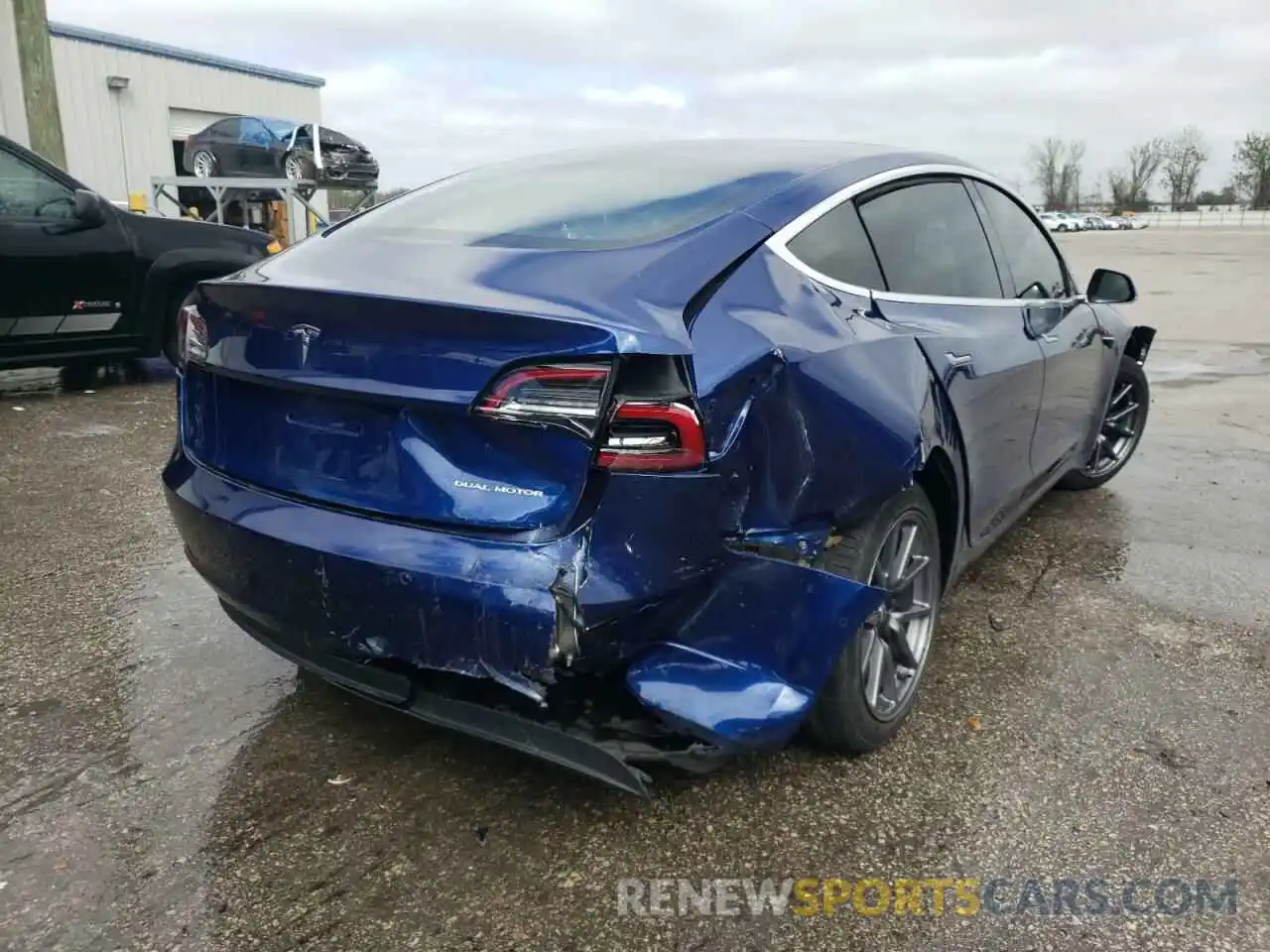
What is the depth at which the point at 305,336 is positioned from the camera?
228 cm

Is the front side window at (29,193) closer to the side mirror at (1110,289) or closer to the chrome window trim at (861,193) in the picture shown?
the chrome window trim at (861,193)

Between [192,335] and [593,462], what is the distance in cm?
127

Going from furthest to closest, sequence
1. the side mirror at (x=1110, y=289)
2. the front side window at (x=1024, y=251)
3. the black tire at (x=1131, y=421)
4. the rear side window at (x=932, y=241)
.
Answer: the black tire at (x=1131, y=421) < the side mirror at (x=1110, y=289) < the front side window at (x=1024, y=251) < the rear side window at (x=932, y=241)

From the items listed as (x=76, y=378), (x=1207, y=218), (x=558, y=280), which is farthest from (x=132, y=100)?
(x=1207, y=218)

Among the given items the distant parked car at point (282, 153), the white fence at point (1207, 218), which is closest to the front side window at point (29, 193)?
the distant parked car at point (282, 153)

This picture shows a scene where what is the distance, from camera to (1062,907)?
86.7 inches

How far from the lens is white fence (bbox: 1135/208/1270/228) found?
241 feet

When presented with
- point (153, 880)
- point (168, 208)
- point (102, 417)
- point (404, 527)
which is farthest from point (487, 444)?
point (168, 208)

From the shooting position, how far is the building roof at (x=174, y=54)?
18.3m

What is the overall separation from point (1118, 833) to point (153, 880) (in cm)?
219

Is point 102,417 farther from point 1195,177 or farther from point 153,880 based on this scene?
point 1195,177

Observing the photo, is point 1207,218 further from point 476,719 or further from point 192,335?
point 476,719

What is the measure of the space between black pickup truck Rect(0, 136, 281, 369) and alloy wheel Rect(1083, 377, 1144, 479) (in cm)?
510

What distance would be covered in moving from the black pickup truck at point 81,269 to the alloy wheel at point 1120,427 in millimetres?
5099
